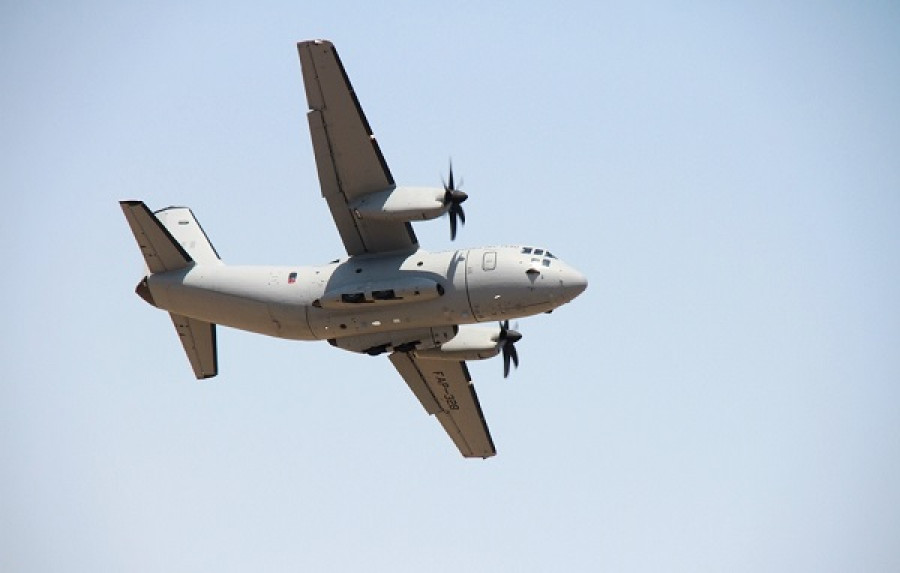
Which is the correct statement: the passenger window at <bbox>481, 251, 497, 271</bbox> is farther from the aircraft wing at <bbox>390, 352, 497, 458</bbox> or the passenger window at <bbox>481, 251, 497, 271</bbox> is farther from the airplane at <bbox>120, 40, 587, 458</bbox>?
the aircraft wing at <bbox>390, 352, 497, 458</bbox>

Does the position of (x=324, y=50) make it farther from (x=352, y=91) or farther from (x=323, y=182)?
(x=323, y=182)

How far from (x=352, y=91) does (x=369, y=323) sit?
6688mm

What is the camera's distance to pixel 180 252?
131 ft

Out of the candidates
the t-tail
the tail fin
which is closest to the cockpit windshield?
the tail fin

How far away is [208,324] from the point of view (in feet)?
136

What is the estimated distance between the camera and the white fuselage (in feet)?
120

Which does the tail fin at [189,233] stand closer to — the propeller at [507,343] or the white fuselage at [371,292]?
the white fuselage at [371,292]

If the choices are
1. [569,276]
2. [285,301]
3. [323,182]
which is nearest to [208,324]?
[285,301]

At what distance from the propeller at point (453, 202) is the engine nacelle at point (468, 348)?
216 inches

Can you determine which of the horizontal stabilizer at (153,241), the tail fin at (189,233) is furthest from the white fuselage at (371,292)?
the tail fin at (189,233)

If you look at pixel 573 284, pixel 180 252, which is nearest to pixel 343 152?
pixel 180 252

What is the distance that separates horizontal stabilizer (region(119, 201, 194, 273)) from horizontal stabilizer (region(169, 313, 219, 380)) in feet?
6.52

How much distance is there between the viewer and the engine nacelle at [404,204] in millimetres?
36438

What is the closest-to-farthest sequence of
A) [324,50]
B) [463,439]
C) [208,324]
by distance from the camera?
1. [324,50]
2. [208,324]
3. [463,439]
